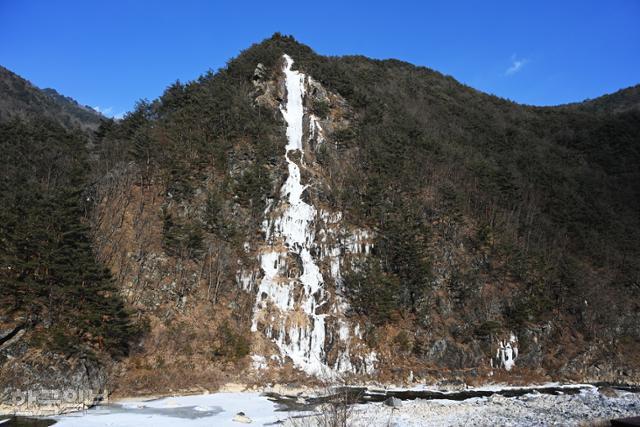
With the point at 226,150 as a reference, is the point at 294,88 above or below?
above

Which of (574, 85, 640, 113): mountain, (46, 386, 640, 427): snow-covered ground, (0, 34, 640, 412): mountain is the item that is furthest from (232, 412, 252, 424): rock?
(574, 85, 640, 113): mountain

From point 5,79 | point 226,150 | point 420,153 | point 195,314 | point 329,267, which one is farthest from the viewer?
point 5,79

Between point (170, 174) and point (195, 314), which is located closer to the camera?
point (195, 314)

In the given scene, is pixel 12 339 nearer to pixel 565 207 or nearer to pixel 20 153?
pixel 20 153

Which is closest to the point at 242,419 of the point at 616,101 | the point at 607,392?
the point at 607,392

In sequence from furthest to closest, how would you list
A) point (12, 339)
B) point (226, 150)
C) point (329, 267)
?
point (226, 150) < point (329, 267) < point (12, 339)

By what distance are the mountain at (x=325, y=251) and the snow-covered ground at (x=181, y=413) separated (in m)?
3.31

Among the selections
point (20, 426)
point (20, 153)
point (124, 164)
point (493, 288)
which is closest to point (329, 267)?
point (493, 288)

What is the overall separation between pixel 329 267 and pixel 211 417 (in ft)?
70.0

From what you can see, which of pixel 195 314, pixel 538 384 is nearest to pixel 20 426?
pixel 195 314

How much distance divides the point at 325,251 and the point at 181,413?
2255cm

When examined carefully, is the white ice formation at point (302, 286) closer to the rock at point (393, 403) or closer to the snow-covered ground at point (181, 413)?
the snow-covered ground at point (181, 413)

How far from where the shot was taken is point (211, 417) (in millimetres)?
20078

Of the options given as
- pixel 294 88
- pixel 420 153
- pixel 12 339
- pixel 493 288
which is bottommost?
pixel 12 339
